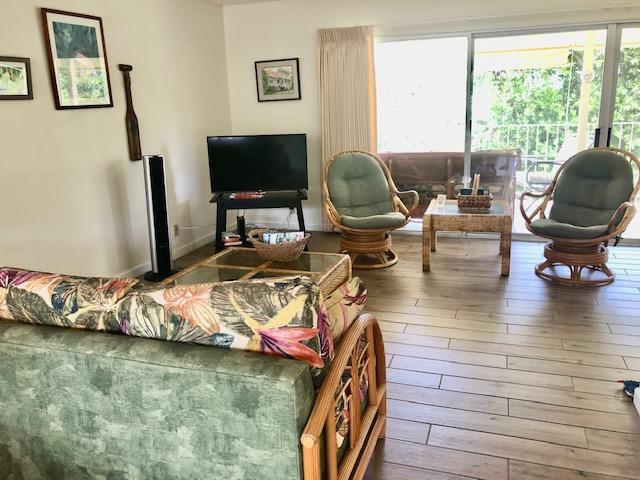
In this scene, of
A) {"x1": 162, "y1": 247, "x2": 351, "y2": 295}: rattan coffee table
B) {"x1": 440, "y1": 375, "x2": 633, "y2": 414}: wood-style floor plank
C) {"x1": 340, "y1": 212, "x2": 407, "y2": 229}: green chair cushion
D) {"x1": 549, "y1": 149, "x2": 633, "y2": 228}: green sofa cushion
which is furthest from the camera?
{"x1": 340, "y1": 212, "x2": 407, "y2": 229}: green chair cushion

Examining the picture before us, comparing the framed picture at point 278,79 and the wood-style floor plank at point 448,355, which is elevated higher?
the framed picture at point 278,79

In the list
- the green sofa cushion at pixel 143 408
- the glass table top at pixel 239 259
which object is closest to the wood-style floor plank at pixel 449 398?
the glass table top at pixel 239 259

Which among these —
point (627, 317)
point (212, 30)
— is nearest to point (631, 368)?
point (627, 317)

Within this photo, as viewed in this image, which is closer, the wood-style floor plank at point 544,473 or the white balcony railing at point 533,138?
the wood-style floor plank at point 544,473

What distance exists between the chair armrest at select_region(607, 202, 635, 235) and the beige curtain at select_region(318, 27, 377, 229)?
2408mm

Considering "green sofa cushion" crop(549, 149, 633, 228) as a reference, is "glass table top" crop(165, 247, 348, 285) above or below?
below

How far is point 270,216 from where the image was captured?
6.17m

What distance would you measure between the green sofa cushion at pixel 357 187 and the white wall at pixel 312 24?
2.85ft

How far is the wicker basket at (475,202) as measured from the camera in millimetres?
4414

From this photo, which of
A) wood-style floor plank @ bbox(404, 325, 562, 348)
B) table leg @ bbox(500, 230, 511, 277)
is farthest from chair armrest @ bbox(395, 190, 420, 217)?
wood-style floor plank @ bbox(404, 325, 562, 348)

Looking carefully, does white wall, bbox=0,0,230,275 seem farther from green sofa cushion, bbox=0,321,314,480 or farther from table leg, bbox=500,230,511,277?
table leg, bbox=500,230,511,277

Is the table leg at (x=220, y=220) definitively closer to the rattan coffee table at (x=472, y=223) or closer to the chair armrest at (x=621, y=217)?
the rattan coffee table at (x=472, y=223)

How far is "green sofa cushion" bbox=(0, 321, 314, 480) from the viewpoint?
1272 millimetres

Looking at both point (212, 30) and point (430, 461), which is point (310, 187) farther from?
point (430, 461)
